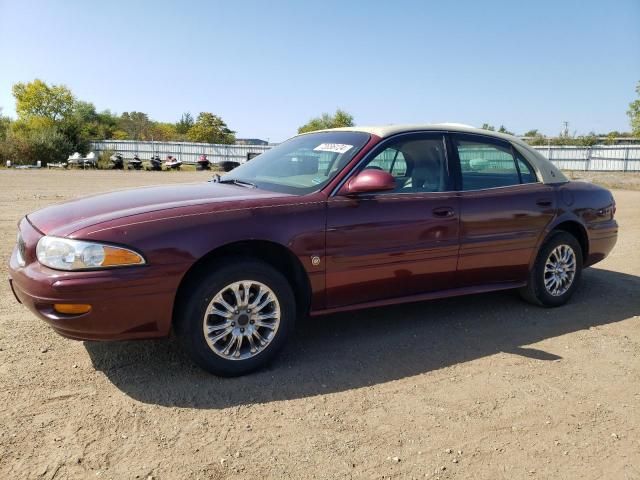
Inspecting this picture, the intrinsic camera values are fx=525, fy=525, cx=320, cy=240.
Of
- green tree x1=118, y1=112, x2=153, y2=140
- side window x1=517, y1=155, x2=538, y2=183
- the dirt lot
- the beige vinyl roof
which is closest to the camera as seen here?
the dirt lot

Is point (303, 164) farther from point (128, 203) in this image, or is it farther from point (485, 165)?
point (485, 165)

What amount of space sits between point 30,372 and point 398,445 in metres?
2.40

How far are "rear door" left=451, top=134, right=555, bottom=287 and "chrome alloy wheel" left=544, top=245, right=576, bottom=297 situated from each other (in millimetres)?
313

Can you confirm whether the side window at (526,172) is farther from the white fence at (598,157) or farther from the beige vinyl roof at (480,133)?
the white fence at (598,157)

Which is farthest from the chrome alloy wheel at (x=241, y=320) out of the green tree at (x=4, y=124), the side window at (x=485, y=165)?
the green tree at (x=4, y=124)

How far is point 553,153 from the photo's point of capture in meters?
35.5

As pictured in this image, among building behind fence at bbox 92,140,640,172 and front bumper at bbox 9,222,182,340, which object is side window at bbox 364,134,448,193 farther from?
building behind fence at bbox 92,140,640,172

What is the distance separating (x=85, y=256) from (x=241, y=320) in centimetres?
103

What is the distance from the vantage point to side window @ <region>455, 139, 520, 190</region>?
177 inches

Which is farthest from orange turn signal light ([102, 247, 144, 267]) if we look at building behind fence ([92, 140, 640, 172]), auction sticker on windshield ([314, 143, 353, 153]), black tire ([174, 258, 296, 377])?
building behind fence ([92, 140, 640, 172])

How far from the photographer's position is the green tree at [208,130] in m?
63.4

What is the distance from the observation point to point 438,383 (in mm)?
3482

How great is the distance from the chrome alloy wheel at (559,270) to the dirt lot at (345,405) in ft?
1.64

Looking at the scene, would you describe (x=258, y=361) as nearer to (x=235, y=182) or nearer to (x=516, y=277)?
(x=235, y=182)
